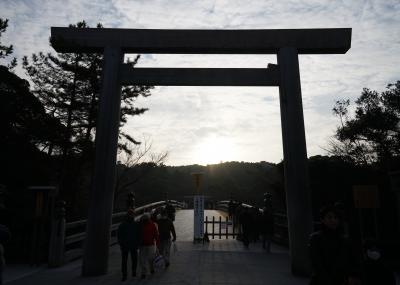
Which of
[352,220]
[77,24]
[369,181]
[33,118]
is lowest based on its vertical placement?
[352,220]

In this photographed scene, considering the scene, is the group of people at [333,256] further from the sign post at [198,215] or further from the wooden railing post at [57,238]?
the sign post at [198,215]

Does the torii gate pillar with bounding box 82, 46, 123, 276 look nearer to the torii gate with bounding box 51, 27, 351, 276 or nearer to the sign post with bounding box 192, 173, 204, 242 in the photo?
the torii gate with bounding box 51, 27, 351, 276

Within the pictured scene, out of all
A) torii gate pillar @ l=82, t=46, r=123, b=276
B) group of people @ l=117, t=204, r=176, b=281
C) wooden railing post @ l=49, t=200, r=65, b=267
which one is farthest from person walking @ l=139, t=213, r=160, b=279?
wooden railing post @ l=49, t=200, r=65, b=267

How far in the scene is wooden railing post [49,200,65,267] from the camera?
8086 millimetres

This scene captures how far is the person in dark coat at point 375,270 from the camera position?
3383 millimetres

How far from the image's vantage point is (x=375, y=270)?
345 cm

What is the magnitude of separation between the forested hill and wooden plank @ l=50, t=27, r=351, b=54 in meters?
15.7

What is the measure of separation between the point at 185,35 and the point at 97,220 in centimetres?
521

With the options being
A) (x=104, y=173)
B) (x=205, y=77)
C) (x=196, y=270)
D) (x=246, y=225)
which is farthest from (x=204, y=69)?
(x=246, y=225)

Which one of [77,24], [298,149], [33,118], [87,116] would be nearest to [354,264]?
[298,149]

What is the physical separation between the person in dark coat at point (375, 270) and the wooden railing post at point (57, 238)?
7731mm

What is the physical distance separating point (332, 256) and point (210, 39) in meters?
6.24

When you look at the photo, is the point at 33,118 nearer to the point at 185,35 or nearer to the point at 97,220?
the point at 97,220

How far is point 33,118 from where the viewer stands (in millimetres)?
11156
